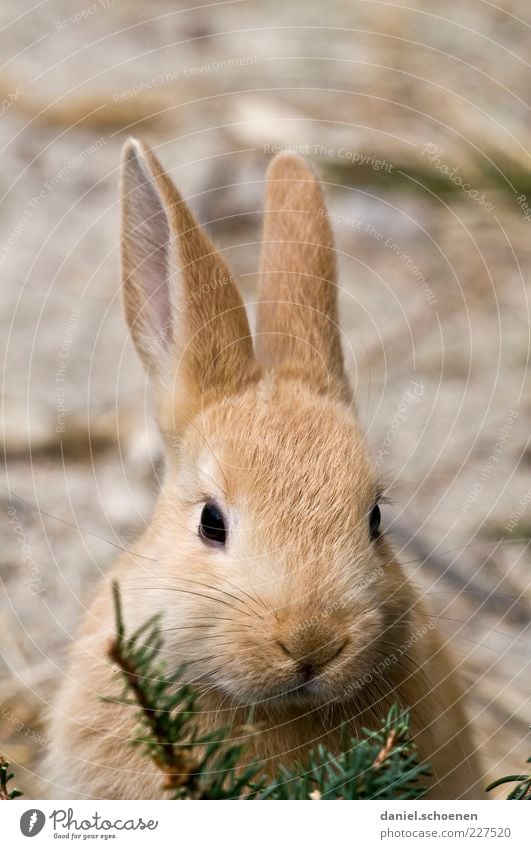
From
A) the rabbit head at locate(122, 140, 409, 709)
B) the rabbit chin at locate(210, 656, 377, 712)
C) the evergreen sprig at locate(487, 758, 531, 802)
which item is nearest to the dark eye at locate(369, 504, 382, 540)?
the rabbit head at locate(122, 140, 409, 709)

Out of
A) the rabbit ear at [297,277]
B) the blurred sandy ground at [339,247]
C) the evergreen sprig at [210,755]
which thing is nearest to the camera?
the evergreen sprig at [210,755]

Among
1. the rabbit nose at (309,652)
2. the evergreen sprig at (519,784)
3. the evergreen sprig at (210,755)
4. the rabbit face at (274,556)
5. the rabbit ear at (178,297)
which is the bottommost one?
the evergreen sprig at (519,784)

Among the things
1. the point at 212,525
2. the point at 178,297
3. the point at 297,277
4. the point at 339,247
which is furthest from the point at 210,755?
the point at 339,247

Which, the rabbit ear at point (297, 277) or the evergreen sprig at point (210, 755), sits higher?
the rabbit ear at point (297, 277)

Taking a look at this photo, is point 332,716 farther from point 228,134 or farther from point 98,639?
point 228,134

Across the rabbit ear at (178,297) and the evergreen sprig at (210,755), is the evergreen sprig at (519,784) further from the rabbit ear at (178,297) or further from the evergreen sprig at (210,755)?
the rabbit ear at (178,297)

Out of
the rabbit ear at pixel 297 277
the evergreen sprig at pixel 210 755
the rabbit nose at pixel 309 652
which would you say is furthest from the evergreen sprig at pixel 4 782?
the rabbit ear at pixel 297 277

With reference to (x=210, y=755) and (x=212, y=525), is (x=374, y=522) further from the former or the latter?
(x=210, y=755)
